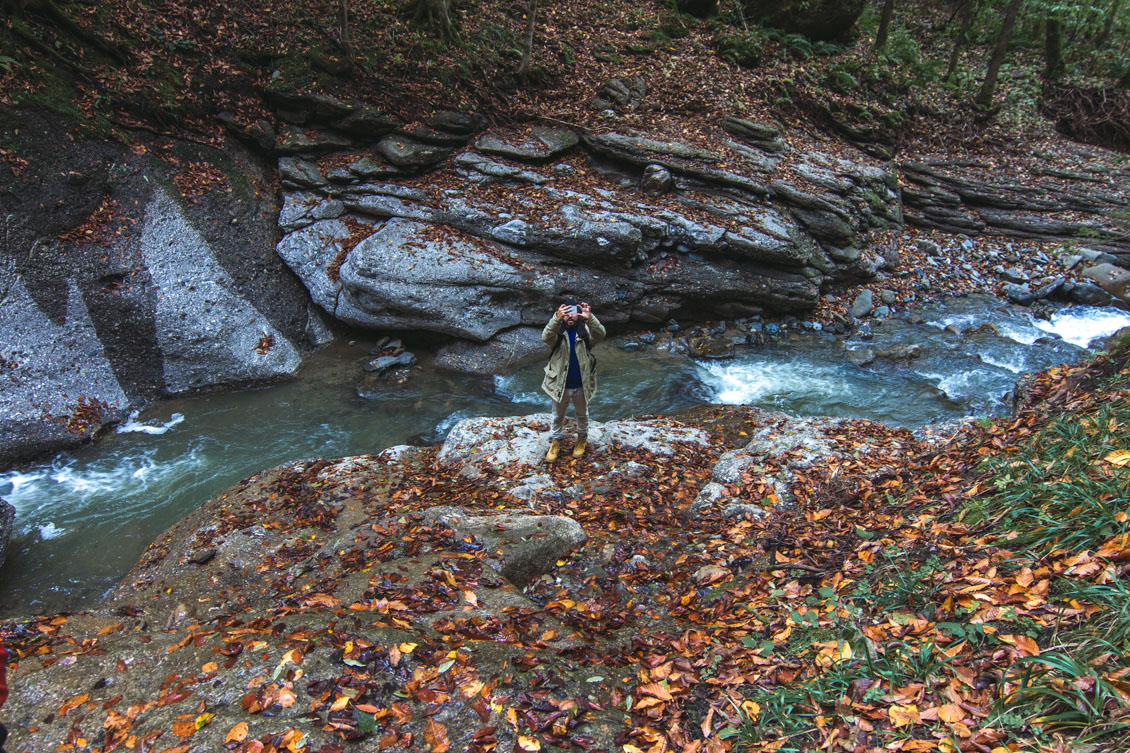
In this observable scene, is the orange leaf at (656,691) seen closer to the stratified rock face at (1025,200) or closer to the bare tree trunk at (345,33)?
the bare tree trunk at (345,33)

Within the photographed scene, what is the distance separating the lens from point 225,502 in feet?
22.6

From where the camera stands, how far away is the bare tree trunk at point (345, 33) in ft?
40.9

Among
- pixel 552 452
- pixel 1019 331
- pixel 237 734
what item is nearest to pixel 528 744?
pixel 237 734

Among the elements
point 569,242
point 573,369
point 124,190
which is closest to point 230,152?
point 124,190

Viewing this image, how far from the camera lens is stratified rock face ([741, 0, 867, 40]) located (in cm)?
1817

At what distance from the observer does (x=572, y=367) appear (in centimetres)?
688

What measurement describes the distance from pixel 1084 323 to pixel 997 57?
10894mm

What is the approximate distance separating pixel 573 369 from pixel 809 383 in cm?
624

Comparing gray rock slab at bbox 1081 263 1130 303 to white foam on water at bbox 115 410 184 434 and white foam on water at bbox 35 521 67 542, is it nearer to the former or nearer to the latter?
white foam on water at bbox 115 410 184 434

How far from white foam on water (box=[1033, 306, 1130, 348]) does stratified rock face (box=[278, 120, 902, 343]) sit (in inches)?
159

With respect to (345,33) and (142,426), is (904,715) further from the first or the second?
(345,33)

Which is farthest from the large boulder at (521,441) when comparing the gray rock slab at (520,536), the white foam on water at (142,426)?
the white foam on water at (142,426)

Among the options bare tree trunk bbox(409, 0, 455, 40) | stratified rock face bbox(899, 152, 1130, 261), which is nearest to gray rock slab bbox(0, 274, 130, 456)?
bare tree trunk bbox(409, 0, 455, 40)

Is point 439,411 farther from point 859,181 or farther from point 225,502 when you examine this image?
point 859,181
